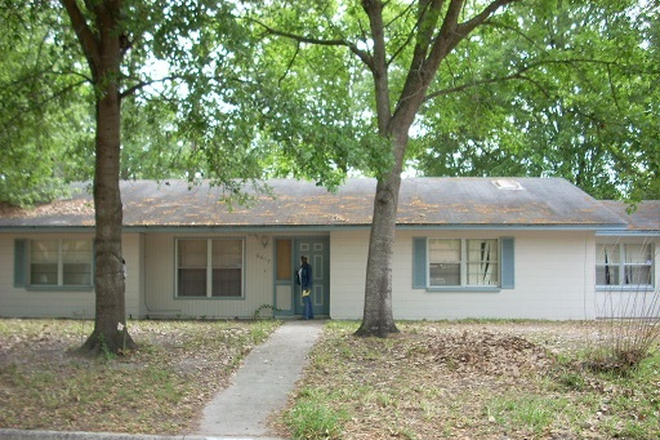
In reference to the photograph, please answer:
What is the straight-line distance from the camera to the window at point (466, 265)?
1847 cm

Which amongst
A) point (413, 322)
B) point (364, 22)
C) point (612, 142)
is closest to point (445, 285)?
point (413, 322)

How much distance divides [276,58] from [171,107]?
714cm

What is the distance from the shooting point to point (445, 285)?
18625mm

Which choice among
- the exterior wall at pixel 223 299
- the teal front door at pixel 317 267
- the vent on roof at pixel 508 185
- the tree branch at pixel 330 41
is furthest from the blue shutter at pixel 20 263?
the vent on roof at pixel 508 185

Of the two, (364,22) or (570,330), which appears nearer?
(570,330)

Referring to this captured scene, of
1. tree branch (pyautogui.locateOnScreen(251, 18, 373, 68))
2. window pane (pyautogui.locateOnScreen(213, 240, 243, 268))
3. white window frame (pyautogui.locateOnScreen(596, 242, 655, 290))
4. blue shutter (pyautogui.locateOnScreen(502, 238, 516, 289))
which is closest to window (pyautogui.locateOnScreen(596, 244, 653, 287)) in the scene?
white window frame (pyautogui.locateOnScreen(596, 242, 655, 290))

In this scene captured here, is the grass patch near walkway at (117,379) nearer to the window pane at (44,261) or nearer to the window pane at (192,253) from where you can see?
the window pane at (192,253)

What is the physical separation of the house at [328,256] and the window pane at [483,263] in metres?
0.03

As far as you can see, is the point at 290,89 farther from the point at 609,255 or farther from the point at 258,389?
the point at 609,255

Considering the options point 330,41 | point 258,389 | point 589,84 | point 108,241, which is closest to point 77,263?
point 108,241

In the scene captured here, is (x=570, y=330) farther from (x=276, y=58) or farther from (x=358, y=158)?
(x=276, y=58)

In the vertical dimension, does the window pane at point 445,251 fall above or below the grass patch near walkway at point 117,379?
above

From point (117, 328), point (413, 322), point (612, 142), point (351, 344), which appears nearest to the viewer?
point (117, 328)

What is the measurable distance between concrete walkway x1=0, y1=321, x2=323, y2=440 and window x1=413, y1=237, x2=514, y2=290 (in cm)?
577
